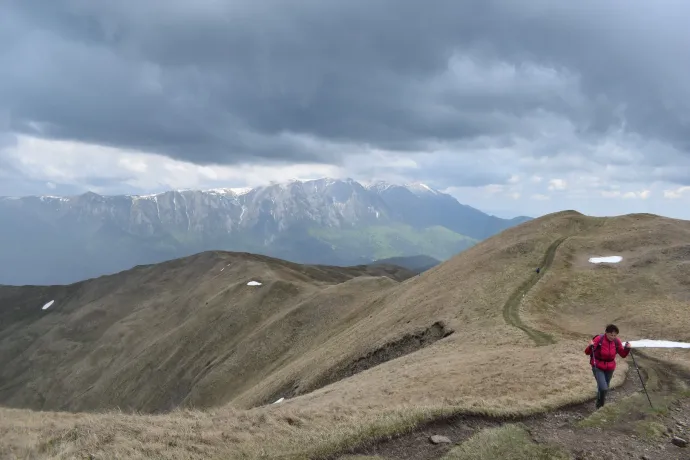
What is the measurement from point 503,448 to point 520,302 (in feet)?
106

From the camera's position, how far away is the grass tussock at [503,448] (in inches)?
540

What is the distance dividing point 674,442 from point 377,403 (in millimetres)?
12069

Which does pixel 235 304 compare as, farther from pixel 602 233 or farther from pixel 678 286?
pixel 678 286

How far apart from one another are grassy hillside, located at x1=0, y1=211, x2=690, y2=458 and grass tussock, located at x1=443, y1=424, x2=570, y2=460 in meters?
0.45

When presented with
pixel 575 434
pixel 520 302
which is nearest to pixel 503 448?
pixel 575 434

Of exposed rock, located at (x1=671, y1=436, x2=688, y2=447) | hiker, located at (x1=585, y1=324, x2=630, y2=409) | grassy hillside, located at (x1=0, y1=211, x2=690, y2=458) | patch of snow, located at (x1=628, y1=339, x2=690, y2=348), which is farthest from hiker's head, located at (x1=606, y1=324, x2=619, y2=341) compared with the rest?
patch of snow, located at (x1=628, y1=339, x2=690, y2=348)

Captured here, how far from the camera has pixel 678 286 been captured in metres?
44.7

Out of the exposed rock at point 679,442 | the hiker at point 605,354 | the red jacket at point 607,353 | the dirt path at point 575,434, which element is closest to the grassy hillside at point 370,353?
the dirt path at point 575,434

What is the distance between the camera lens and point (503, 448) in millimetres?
14258

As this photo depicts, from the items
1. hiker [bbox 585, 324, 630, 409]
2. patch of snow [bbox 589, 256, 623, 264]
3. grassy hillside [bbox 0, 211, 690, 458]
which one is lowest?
grassy hillside [bbox 0, 211, 690, 458]

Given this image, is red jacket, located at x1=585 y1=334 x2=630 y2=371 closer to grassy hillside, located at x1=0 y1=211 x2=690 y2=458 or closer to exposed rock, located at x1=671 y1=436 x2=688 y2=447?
grassy hillside, located at x1=0 y1=211 x2=690 y2=458

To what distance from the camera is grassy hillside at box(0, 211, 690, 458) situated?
1509 cm

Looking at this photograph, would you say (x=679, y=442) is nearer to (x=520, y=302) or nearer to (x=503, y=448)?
(x=503, y=448)

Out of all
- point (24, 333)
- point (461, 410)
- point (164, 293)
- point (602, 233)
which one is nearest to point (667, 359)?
point (461, 410)
